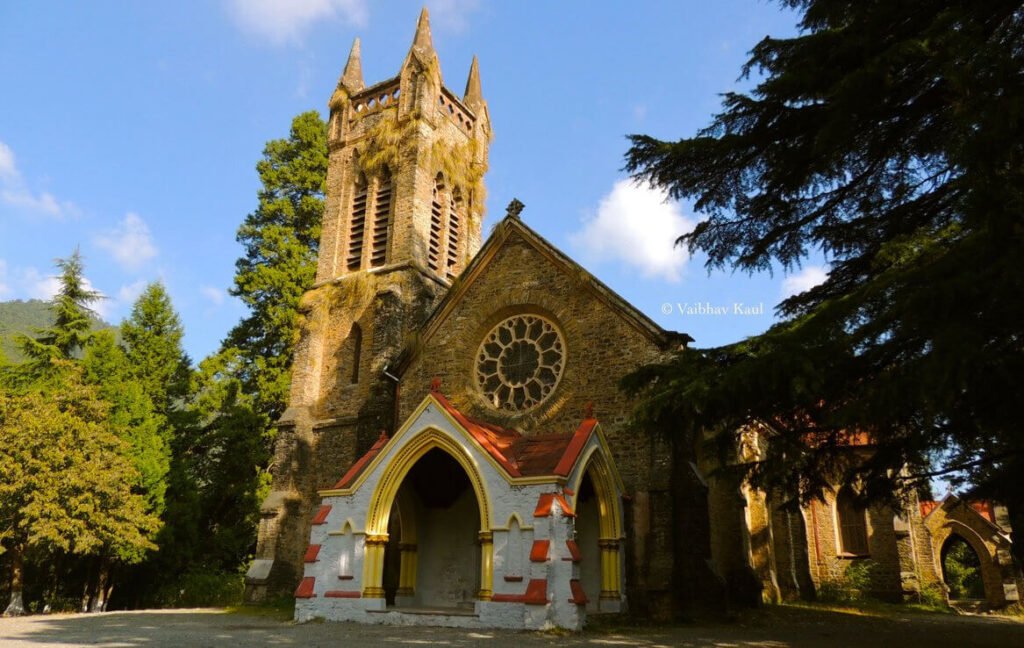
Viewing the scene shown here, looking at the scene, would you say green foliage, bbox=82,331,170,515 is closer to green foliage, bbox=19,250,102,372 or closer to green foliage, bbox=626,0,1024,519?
green foliage, bbox=19,250,102,372

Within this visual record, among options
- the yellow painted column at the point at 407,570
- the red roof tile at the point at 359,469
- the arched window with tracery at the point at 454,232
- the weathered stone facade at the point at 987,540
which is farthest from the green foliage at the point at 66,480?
the weathered stone facade at the point at 987,540

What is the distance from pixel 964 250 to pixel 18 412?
23166 mm

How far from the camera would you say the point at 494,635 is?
11.7m

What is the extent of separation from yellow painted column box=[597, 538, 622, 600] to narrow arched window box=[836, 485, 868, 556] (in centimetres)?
1433

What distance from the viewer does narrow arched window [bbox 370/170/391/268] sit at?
25109 millimetres

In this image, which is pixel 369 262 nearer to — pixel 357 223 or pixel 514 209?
pixel 357 223

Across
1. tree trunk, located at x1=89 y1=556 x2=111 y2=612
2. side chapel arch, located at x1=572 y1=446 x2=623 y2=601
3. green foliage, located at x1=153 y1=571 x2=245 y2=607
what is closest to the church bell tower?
green foliage, located at x1=153 y1=571 x2=245 y2=607

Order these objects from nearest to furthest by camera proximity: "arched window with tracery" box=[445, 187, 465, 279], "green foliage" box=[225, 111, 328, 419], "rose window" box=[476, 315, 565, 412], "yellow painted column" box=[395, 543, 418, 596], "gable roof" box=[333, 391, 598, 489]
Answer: "gable roof" box=[333, 391, 598, 489], "yellow painted column" box=[395, 543, 418, 596], "rose window" box=[476, 315, 565, 412], "arched window with tracery" box=[445, 187, 465, 279], "green foliage" box=[225, 111, 328, 419]

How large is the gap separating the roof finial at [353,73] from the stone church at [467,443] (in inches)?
3.1

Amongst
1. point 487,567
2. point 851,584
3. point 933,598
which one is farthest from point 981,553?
point 487,567

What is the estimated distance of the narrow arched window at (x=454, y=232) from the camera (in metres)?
26.4

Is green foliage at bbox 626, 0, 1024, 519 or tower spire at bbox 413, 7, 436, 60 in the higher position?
tower spire at bbox 413, 7, 436, 60

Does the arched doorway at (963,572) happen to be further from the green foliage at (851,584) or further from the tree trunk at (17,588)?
the tree trunk at (17,588)

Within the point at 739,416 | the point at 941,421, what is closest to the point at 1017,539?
the point at 941,421
